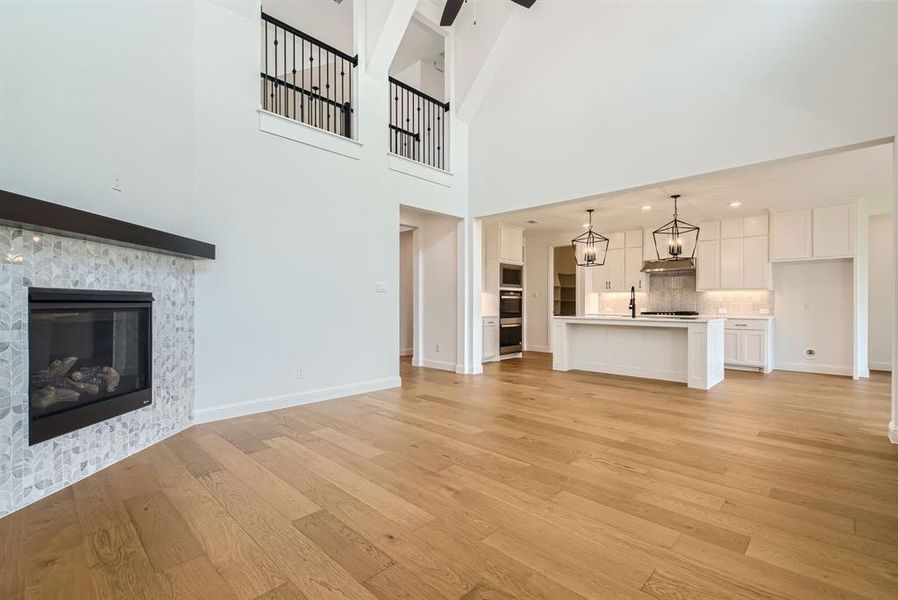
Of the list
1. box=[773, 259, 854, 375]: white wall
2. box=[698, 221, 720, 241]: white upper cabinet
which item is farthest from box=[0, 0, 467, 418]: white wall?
box=[773, 259, 854, 375]: white wall

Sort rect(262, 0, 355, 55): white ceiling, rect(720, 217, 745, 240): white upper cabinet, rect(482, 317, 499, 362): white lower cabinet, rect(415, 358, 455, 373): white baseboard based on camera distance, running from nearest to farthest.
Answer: rect(262, 0, 355, 55): white ceiling, rect(415, 358, 455, 373): white baseboard, rect(720, 217, 745, 240): white upper cabinet, rect(482, 317, 499, 362): white lower cabinet

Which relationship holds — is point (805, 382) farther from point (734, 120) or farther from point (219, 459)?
point (219, 459)

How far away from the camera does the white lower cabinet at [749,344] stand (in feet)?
21.3

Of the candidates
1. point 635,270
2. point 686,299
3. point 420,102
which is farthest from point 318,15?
point 686,299

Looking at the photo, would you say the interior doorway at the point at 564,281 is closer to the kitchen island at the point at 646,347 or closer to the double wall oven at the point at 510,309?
the double wall oven at the point at 510,309

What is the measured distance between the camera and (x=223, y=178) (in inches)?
142

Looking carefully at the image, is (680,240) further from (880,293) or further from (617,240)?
(880,293)

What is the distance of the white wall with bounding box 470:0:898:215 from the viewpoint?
125 inches

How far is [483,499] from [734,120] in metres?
4.02

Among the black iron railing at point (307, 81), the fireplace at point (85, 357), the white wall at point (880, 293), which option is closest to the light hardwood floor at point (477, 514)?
the fireplace at point (85, 357)

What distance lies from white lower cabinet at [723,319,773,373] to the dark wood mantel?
25.4ft

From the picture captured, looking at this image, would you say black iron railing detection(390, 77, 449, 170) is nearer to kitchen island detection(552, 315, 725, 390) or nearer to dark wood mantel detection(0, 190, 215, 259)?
kitchen island detection(552, 315, 725, 390)

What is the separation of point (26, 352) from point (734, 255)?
29.2 feet

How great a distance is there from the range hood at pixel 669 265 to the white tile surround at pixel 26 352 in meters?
7.35
